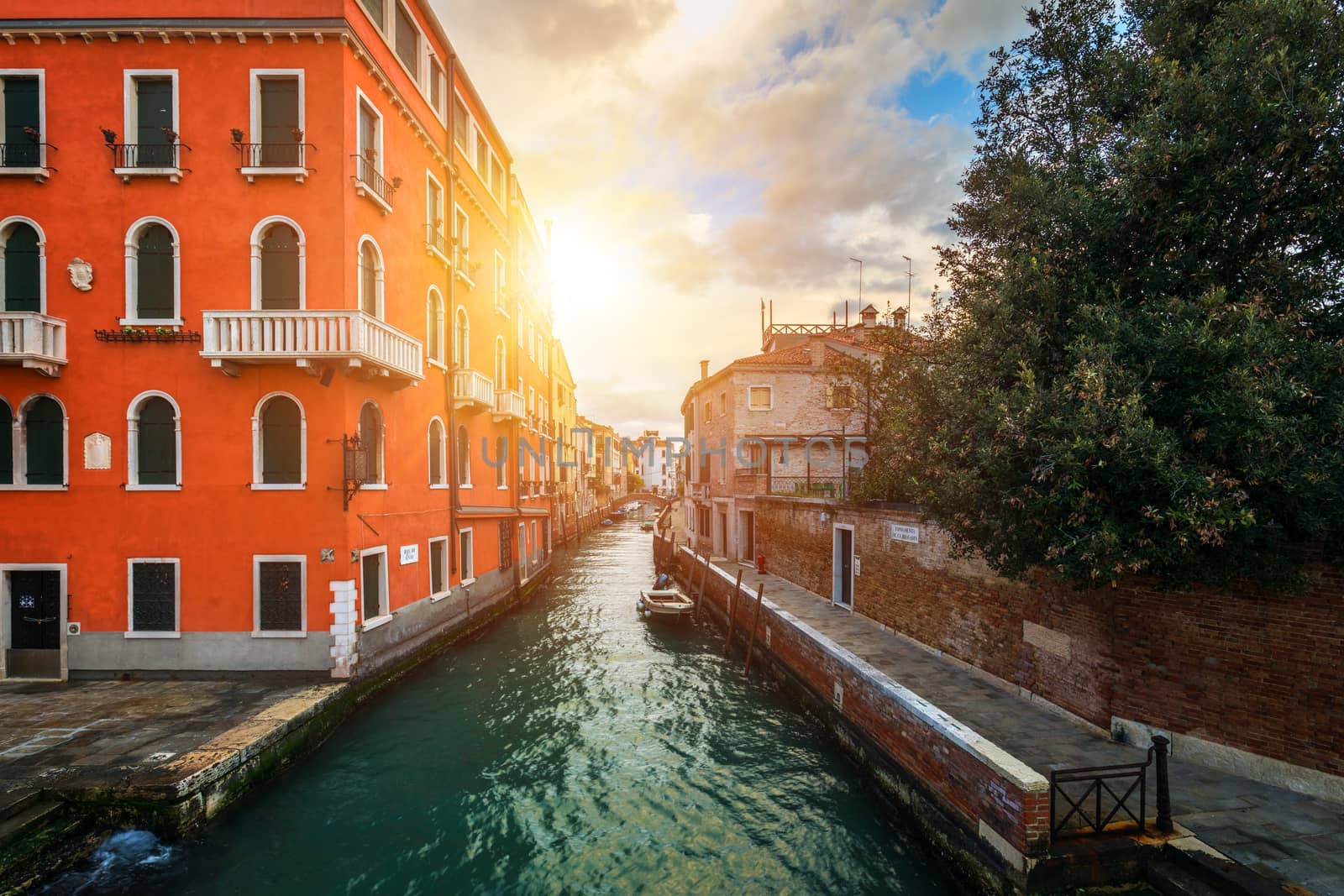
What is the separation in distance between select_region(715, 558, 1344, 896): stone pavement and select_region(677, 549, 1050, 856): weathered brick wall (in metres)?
0.83

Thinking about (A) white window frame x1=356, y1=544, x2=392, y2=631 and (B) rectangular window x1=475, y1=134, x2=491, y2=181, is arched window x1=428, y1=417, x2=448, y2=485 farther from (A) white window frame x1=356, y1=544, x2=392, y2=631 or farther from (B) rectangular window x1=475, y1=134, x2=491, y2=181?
(B) rectangular window x1=475, y1=134, x2=491, y2=181

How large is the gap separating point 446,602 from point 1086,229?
46.4 feet

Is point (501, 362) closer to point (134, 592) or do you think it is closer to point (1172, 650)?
point (134, 592)

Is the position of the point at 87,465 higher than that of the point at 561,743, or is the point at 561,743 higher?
the point at 87,465

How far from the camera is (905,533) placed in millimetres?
12133

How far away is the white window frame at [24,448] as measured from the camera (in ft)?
33.4

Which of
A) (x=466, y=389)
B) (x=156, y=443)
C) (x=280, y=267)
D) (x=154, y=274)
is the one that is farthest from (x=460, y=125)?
(x=156, y=443)

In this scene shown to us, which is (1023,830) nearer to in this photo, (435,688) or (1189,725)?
(1189,725)

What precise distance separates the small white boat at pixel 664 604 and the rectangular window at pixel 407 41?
48.1 ft

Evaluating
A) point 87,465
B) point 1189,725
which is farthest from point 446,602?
point 1189,725

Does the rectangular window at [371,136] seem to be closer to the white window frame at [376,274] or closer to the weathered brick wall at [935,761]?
the white window frame at [376,274]

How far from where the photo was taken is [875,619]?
43.5ft

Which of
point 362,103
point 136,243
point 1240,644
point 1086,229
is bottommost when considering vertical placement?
point 1240,644

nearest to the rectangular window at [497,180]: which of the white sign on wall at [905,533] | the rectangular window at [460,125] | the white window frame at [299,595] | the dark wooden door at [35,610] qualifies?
the rectangular window at [460,125]
